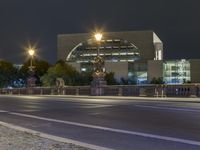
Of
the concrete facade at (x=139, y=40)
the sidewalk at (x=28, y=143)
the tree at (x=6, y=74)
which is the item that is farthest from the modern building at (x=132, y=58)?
the sidewalk at (x=28, y=143)

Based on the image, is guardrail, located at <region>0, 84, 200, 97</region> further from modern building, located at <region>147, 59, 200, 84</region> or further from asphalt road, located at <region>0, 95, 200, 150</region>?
modern building, located at <region>147, 59, 200, 84</region>

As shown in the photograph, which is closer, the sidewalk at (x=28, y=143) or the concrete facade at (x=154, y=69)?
the sidewalk at (x=28, y=143)

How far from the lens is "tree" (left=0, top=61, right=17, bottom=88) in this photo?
→ 436 ft

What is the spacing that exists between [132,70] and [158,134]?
153145 millimetres

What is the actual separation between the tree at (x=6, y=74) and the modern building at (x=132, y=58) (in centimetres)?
Answer: 3438

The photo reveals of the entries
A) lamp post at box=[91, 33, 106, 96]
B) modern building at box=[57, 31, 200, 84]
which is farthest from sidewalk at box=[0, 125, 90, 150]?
modern building at box=[57, 31, 200, 84]

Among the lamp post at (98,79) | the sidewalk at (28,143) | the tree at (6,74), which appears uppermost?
the tree at (6,74)

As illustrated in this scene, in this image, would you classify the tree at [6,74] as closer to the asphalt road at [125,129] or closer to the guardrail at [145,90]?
the guardrail at [145,90]

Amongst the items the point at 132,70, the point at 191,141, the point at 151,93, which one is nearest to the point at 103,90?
the point at 151,93

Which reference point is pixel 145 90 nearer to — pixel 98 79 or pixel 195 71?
pixel 98 79

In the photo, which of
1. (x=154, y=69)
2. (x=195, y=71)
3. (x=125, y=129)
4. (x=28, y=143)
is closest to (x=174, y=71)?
(x=154, y=69)

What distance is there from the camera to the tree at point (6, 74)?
436 feet

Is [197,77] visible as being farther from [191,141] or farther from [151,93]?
[191,141]

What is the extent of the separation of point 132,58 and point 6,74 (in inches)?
2701
